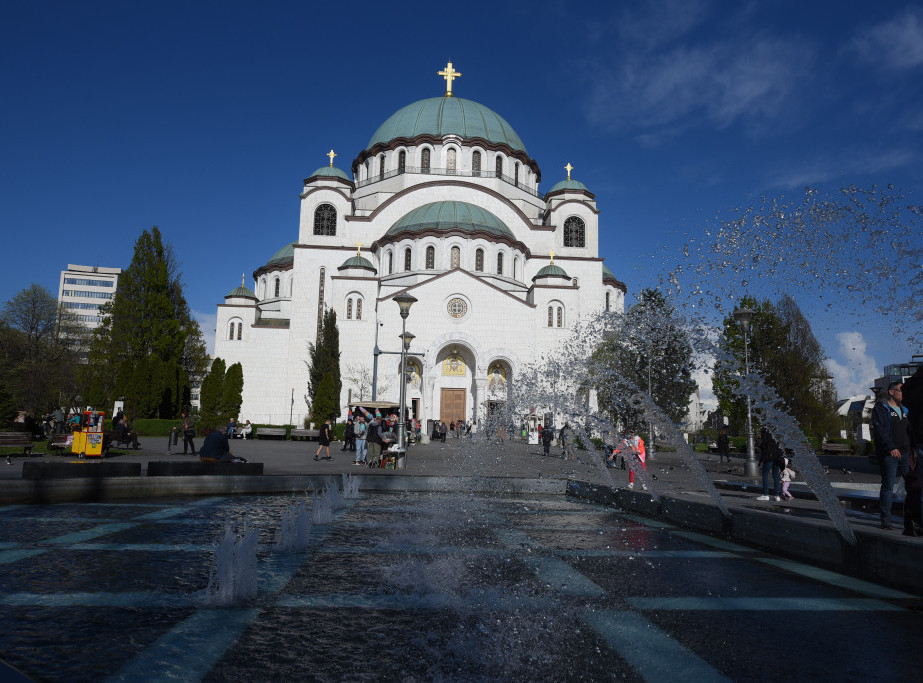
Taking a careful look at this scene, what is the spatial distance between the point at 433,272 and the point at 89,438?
28.1 meters

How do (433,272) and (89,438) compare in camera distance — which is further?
(433,272)

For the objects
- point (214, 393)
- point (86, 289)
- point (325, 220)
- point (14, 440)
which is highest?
point (86, 289)

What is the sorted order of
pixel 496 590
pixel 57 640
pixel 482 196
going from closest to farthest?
pixel 57 640 → pixel 496 590 → pixel 482 196

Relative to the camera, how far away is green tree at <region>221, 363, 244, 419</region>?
38659 mm

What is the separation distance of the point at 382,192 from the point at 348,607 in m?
45.0

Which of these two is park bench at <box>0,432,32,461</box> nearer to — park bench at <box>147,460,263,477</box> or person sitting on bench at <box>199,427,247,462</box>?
park bench at <box>147,460,263,477</box>

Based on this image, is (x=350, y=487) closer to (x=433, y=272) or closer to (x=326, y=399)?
(x=326, y=399)

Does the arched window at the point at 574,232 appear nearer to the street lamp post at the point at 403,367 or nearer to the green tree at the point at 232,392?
the green tree at the point at 232,392

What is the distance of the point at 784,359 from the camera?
3152cm

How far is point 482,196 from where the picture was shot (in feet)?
150

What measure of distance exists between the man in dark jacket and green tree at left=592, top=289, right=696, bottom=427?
22.0 metres

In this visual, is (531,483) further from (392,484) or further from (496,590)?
(496,590)

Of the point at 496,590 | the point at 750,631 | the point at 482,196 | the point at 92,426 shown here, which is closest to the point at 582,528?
the point at 496,590

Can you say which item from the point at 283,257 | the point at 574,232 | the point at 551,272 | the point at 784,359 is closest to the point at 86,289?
the point at 283,257
